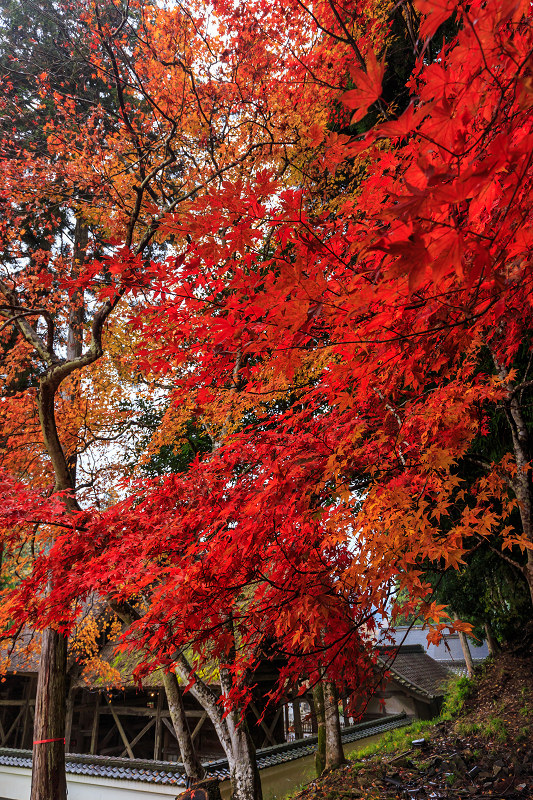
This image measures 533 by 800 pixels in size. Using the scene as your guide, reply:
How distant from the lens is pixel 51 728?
5336 mm

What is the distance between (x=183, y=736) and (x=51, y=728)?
154 centimetres

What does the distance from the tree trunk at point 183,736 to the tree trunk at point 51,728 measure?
1.29 metres

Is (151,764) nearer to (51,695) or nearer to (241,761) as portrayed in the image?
(51,695)

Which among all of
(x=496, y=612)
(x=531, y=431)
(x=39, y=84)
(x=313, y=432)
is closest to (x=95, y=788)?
(x=496, y=612)

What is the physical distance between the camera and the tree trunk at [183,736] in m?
5.12

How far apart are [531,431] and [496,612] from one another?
472 centimetres

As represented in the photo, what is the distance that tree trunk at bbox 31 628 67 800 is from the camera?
5191 millimetres

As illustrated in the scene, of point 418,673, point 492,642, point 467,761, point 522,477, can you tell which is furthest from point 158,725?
point 418,673

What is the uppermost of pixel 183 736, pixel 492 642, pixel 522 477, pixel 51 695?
pixel 522 477

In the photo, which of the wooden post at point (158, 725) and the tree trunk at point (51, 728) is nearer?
the tree trunk at point (51, 728)

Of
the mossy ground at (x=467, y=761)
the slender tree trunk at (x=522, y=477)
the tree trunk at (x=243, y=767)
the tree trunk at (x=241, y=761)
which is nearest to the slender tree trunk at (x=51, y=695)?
the tree trunk at (x=241, y=761)

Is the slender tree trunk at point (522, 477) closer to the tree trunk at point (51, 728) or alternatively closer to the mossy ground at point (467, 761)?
the mossy ground at point (467, 761)

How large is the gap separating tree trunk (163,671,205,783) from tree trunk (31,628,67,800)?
4.24ft

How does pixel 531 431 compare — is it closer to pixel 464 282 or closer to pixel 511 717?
pixel 511 717
